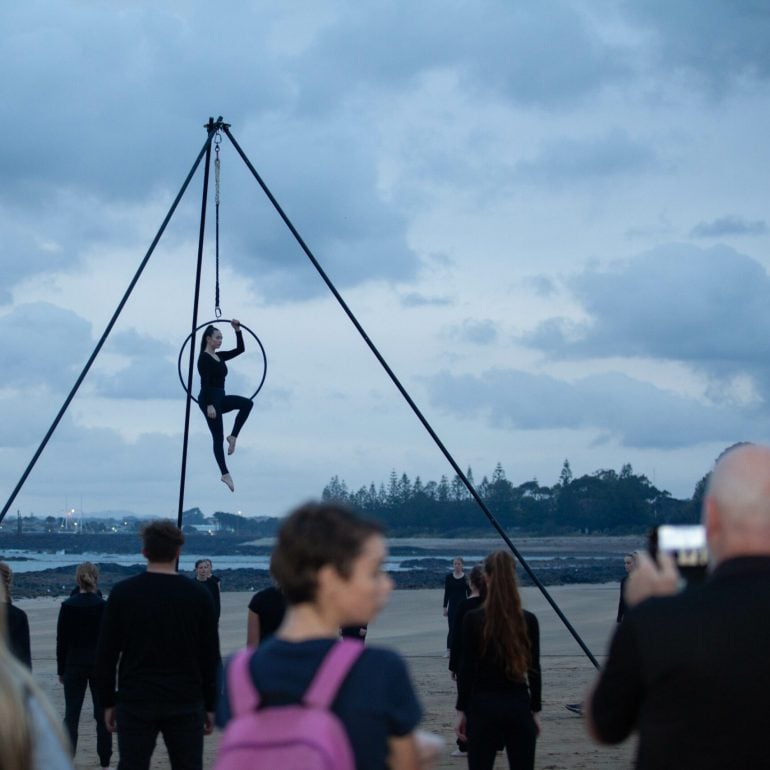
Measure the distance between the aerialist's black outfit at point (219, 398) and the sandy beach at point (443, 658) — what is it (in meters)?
2.39

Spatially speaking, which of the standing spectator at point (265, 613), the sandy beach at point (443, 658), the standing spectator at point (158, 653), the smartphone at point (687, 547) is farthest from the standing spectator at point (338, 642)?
the sandy beach at point (443, 658)

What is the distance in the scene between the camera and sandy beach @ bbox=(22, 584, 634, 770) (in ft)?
28.5

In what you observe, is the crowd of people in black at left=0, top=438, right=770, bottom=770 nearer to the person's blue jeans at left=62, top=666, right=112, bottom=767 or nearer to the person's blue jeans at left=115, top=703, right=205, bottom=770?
the person's blue jeans at left=115, top=703, right=205, bottom=770

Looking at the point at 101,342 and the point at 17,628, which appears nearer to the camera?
the point at 17,628

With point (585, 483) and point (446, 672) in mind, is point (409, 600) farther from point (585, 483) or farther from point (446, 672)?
point (585, 483)

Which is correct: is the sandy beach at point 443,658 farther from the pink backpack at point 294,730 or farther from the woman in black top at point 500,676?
the pink backpack at point 294,730

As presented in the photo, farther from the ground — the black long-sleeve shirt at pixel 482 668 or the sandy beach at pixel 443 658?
the black long-sleeve shirt at pixel 482 668

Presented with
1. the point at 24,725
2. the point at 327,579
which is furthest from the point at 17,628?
the point at 24,725

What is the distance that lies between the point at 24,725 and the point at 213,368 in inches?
333

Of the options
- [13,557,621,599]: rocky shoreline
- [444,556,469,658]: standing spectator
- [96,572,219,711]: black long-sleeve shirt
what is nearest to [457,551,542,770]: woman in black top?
[96,572,219,711]: black long-sleeve shirt

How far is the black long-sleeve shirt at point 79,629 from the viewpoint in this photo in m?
7.34

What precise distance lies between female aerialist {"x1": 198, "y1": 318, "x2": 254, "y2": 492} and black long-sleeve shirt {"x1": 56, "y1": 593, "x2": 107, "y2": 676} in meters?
2.89

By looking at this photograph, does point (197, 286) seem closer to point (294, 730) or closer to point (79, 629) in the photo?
point (79, 629)

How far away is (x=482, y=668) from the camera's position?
208 inches
